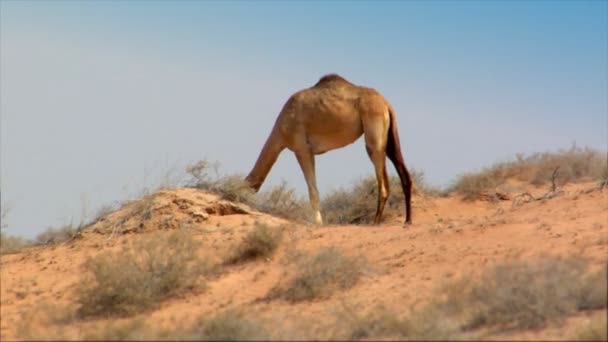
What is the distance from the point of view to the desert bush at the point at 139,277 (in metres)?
8.85

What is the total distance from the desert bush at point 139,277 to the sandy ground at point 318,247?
0.67ft

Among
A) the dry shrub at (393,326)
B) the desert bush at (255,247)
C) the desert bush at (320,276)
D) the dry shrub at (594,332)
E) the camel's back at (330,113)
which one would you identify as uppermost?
the camel's back at (330,113)

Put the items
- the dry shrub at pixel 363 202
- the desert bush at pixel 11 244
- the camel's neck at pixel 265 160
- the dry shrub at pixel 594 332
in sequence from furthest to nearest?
the dry shrub at pixel 363 202 < the camel's neck at pixel 265 160 < the desert bush at pixel 11 244 < the dry shrub at pixel 594 332

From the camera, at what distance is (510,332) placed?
6.90 meters

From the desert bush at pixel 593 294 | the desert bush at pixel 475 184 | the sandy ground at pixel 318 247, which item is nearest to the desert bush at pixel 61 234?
the sandy ground at pixel 318 247

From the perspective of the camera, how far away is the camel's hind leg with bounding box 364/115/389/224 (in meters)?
13.4

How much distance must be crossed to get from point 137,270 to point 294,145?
5.15m

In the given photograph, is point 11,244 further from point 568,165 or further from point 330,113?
point 568,165

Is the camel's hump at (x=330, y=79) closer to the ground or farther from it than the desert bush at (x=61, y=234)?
farther from it

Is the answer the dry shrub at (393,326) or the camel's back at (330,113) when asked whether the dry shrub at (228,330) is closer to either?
the dry shrub at (393,326)

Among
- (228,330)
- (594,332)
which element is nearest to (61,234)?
(228,330)

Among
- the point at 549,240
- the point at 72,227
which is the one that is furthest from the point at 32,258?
the point at 549,240

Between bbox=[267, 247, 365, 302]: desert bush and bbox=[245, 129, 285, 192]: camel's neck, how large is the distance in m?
4.78

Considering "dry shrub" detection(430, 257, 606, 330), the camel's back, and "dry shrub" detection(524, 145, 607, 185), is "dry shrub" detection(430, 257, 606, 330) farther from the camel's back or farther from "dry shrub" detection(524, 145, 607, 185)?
"dry shrub" detection(524, 145, 607, 185)
